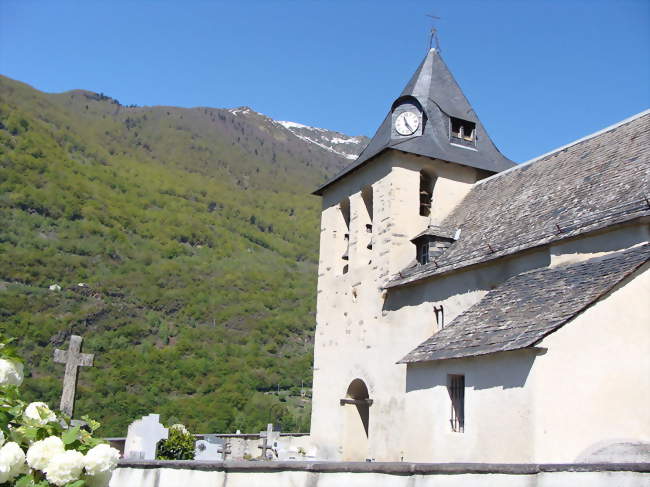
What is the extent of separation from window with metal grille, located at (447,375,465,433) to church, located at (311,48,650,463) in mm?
26

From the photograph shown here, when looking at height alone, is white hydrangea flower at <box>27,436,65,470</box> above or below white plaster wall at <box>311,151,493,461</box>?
below

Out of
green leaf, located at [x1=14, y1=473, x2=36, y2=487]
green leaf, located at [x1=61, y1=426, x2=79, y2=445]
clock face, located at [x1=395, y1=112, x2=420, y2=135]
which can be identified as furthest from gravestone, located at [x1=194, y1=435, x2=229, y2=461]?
green leaf, located at [x1=14, y1=473, x2=36, y2=487]

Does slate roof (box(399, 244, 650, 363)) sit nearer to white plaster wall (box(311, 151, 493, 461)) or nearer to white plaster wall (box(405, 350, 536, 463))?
white plaster wall (box(405, 350, 536, 463))

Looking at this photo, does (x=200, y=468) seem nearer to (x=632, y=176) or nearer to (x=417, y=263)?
(x=632, y=176)

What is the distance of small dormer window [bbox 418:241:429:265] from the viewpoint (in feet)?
58.0

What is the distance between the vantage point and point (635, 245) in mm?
11891

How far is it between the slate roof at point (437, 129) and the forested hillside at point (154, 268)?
2667 cm

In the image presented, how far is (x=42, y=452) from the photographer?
4047mm

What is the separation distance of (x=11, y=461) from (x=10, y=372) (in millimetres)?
649

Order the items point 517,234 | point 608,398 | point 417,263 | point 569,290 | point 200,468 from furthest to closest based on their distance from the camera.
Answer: point 417,263
point 517,234
point 569,290
point 608,398
point 200,468

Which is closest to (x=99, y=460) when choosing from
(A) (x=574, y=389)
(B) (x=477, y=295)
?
(A) (x=574, y=389)

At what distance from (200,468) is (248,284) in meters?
72.4

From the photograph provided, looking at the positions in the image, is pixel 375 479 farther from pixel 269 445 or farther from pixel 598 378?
pixel 269 445

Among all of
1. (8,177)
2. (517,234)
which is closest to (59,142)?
(8,177)
